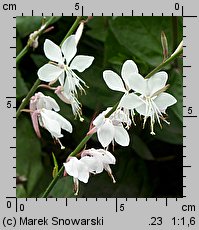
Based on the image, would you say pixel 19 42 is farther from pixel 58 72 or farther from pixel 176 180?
pixel 176 180

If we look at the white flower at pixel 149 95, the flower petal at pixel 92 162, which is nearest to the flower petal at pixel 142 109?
the white flower at pixel 149 95

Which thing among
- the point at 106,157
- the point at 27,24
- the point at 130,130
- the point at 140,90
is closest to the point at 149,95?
the point at 140,90

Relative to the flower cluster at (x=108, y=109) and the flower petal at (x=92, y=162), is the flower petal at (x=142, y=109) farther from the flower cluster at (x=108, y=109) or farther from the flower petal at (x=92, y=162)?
the flower petal at (x=92, y=162)

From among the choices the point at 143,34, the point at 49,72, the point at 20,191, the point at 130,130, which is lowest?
the point at 20,191

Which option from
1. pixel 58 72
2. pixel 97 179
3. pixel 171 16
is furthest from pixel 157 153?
pixel 58 72

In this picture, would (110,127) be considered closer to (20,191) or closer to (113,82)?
(113,82)

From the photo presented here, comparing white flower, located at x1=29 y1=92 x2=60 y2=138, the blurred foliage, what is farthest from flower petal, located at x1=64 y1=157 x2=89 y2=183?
the blurred foliage

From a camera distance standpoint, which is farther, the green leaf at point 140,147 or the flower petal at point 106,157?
the green leaf at point 140,147

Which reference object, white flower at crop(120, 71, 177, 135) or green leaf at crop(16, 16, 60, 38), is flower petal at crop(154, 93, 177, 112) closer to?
white flower at crop(120, 71, 177, 135)
